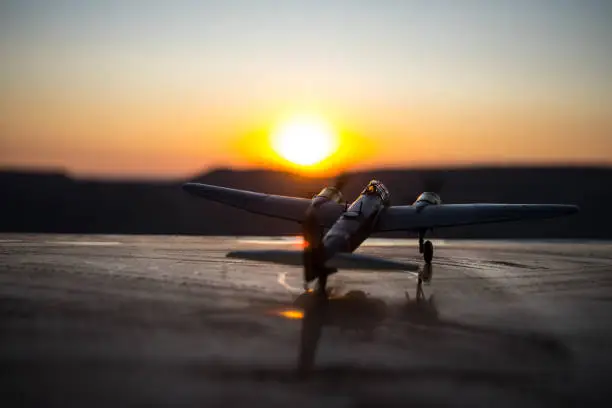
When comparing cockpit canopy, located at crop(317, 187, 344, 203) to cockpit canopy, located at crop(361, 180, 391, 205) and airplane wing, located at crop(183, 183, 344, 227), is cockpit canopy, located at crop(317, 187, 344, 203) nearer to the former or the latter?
cockpit canopy, located at crop(361, 180, 391, 205)

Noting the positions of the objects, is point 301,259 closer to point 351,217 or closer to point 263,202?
point 351,217

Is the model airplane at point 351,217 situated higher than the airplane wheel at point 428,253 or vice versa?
→ the model airplane at point 351,217

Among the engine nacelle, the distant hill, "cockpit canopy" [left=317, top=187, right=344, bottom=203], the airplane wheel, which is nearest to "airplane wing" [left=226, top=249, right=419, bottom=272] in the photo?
"cockpit canopy" [left=317, top=187, right=344, bottom=203]

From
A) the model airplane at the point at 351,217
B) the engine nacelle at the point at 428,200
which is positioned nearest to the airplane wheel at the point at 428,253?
the model airplane at the point at 351,217

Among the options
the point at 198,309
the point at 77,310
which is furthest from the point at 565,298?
the point at 77,310

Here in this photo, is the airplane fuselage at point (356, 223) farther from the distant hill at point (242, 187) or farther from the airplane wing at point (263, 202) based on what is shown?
the distant hill at point (242, 187)

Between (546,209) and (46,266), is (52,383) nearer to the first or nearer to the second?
(46,266)
